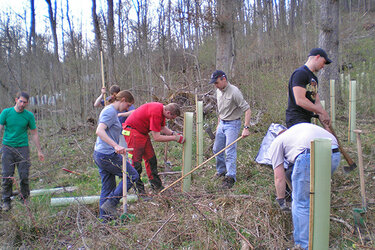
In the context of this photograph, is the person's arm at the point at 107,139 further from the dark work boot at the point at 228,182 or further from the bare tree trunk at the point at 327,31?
the bare tree trunk at the point at 327,31

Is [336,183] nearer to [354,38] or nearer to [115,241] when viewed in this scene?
[115,241]

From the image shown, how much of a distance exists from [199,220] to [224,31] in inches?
312

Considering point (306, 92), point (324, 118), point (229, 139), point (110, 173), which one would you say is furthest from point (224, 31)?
point (110, 173)

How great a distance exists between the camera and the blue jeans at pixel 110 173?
394 cm

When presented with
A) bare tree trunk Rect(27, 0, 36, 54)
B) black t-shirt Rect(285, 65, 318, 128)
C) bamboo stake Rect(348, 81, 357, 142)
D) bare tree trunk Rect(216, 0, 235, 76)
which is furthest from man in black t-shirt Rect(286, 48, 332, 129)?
bare tree trunk Rect(27, 0, 36, 54)

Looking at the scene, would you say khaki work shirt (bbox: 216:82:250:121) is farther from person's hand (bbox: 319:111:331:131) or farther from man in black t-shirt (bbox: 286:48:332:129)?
person's hand (bbox: 319:111:331:131)

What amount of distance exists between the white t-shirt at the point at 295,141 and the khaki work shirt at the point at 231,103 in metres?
1.95

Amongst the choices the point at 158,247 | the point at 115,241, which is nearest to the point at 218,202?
the point at 158,247

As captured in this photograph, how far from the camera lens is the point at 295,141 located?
2.83 meters

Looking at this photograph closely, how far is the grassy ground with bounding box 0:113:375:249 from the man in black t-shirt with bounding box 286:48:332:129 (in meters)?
1.12

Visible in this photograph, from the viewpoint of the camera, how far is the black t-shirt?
3635mm

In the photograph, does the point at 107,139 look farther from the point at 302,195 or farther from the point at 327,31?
the point at 327,31

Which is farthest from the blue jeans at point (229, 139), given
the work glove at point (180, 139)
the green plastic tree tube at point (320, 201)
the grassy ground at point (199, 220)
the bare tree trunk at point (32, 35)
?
the bare tree trunk at point (32, 35)

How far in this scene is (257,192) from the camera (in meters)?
4.34
